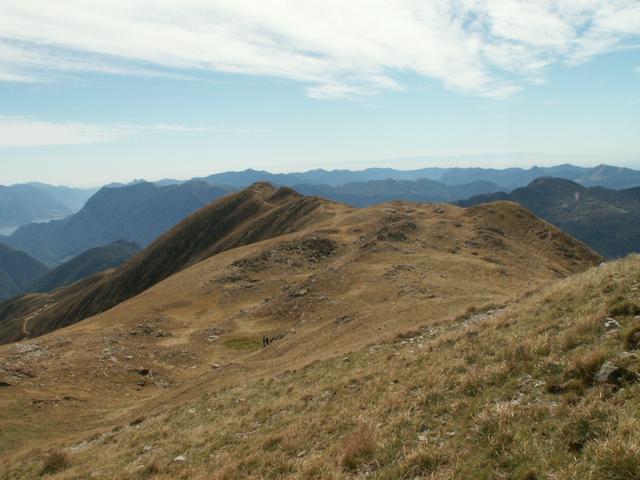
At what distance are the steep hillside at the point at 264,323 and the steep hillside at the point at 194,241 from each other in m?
45.6

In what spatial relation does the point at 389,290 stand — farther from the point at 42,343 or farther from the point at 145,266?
the point at 145,266

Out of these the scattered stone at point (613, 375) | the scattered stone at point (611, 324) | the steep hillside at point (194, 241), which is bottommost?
the steep hillside at point (194, 241)

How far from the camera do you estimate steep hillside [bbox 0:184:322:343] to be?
135125mm

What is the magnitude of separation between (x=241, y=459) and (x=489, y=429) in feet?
23.1

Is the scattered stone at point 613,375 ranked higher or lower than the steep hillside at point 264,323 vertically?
higher

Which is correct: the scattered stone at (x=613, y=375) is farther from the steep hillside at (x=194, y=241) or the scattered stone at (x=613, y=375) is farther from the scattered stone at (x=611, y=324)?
the steep hillside at (x=194, y=241)

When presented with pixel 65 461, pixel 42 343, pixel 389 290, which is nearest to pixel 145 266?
pixel 42 343

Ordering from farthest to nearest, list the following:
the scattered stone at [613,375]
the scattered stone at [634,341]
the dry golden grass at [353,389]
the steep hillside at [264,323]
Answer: the steep hillside at [264,323]
the scattered stone at [634,341]
the scattered stone at [613,375]
the dry golden grass at [353,389]

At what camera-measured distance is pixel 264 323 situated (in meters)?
52.4

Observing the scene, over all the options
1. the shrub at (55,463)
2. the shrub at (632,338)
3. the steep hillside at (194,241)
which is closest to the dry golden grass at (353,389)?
the shrub at (55,463)

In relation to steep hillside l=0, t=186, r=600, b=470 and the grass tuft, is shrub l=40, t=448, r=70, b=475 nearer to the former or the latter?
steep hillside l=0, t=186, r=600, b=470

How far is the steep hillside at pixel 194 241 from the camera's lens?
5320 inches

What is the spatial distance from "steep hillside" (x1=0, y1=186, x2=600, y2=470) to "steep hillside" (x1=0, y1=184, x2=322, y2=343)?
4559 centimetres

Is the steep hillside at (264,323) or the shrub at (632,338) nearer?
the shrub at (632,338)
